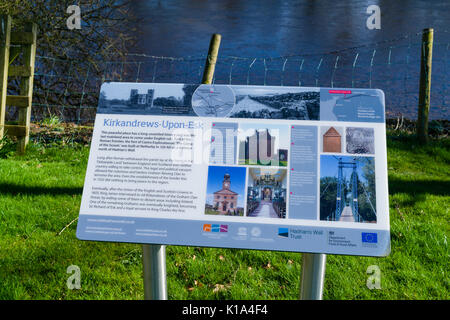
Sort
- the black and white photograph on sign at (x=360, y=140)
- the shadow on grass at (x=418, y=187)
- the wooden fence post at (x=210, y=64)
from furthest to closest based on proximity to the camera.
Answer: the wooden fence post at (x=210, y=64) < the shadow on grass at (x=418, y=187) < the black and white photograph on sign at (x=360, y=140)

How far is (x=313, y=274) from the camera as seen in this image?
2047 mm

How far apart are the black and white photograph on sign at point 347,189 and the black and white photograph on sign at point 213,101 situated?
56 cm

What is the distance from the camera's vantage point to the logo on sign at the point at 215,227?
1.94 meters

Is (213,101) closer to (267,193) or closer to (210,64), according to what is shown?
(267,193)

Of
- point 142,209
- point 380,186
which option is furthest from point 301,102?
point 142,209

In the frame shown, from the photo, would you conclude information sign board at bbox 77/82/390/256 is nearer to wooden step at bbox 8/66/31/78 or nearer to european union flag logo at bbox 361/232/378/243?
european union flag logo at bbox 361/232/378/243

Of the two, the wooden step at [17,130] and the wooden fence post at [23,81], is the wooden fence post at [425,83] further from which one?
the wooden step at [17,130]

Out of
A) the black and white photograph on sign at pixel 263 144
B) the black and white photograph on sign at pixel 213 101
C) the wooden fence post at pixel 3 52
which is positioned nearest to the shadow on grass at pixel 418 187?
the black and white photograph on sign at pixel 263 144

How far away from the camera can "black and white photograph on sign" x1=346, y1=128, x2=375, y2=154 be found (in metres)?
2.01

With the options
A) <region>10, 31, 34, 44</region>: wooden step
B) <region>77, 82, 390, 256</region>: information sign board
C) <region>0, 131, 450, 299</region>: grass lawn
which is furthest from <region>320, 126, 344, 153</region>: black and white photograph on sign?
<region>10, 31, 34, 44</region>: wooden step

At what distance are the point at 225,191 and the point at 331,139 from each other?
0.59m

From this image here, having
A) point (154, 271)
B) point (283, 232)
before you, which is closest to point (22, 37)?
point (154, 271)
